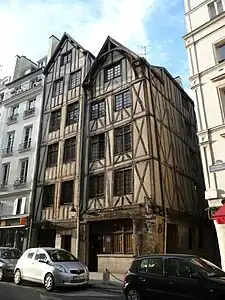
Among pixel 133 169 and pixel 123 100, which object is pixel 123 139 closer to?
pixel 133 169

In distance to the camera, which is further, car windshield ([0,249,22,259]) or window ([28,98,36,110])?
window ([28,98,36,110])

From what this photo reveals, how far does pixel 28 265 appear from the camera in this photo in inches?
406

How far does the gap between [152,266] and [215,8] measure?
12.5 metres

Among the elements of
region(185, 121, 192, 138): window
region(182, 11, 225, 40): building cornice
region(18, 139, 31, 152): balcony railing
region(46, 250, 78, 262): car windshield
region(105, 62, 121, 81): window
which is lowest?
region(46, 250, 78, 262): car windshield

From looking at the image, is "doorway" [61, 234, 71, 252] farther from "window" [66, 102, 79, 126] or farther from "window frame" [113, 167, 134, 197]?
"window" [66, 102, 79, 126]

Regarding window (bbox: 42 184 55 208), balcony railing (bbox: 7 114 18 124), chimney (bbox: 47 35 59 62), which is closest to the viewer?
window (bbox: 42 184 55 208)

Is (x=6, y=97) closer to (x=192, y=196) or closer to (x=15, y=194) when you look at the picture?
(x=15, y=194)

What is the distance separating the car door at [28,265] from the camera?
10106mm

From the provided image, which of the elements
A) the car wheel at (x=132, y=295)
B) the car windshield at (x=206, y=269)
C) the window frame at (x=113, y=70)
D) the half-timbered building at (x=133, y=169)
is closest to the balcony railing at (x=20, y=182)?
the half-timbered building at (x=133, y=169)

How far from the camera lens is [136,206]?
13.1 meters

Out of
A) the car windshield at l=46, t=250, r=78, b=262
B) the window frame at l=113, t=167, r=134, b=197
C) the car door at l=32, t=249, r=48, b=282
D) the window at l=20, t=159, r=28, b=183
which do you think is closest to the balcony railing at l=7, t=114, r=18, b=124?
the window at l=20, t=159, r=28, b=183

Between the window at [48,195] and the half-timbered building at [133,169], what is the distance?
2.80 metres

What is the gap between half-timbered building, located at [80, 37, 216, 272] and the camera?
520 inches

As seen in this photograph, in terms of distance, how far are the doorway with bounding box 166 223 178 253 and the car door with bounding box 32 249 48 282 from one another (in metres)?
6.92
